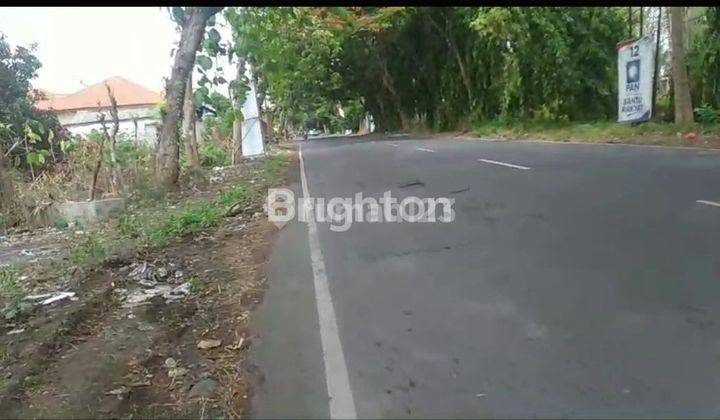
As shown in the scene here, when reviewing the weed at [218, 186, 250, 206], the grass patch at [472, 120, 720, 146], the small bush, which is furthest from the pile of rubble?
the small bush

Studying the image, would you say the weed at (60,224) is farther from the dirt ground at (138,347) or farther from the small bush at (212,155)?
the small bush at (212,155)

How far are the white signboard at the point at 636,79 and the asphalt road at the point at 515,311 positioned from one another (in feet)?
37.6

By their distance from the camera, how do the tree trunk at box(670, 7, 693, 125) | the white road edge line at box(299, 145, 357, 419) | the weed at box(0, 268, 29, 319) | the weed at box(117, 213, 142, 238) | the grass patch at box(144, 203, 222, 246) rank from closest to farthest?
the white road edge line at box(299, 145, 357, 419) → the weed at box(0, 268, 29, 319) → the grass patch at box(144, 203, 222, 246) → the weed at box(117, 213, 142, 238) → the tree trunk at box(670, 7, 693, 125)

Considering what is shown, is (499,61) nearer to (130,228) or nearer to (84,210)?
(84,210)

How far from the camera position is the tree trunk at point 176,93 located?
1304 centimetres

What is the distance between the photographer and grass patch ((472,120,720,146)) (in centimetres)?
1712

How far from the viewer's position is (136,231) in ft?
31.4

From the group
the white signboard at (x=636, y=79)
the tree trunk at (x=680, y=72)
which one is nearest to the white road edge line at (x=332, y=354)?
the tree trunk at (x=680, y=72)

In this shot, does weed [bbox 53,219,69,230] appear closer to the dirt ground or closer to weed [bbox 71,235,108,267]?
weed [bbox 71,235,108,267]

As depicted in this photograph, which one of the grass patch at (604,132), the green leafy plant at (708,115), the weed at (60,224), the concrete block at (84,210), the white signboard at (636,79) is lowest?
the weed at (60,224)

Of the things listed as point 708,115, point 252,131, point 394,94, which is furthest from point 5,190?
point 394,94

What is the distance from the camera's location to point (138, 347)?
480 centimetres

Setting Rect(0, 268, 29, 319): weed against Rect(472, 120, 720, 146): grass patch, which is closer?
Rect(0, 268, 29, 319): weed

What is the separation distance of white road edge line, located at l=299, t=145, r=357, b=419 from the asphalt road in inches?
1.4
